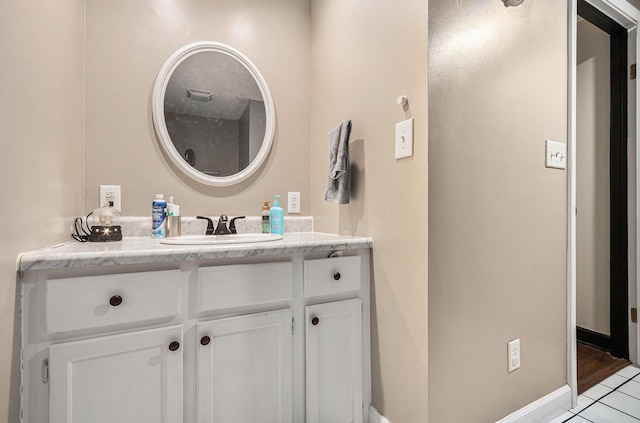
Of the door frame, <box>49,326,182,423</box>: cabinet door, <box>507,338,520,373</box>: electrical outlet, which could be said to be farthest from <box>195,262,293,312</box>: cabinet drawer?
the door frame

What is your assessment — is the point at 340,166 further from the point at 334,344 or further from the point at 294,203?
the point at 334,344

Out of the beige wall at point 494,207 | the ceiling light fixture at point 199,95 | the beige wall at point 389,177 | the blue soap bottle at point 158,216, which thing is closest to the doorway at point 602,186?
the beige wall at point 494,207

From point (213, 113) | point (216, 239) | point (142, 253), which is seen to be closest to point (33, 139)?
point (142, 253)

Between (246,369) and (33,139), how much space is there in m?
0.98

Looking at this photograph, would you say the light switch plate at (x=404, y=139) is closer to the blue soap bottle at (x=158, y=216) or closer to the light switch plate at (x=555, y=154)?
the light switch plate at (x=555, y=154)

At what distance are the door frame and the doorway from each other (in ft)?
0.11

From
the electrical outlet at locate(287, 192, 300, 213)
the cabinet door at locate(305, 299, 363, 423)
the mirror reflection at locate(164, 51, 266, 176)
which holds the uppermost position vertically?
the mirror reflection at locate(164, 51, 266, 176)

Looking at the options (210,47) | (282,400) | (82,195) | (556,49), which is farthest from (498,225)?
(82,195)

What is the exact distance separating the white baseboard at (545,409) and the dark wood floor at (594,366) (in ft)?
0.87

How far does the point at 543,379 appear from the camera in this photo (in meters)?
1.38

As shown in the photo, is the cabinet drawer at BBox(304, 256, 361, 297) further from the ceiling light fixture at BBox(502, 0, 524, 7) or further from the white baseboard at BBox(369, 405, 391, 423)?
the ceiling light fixture at BBox(502, 0, 524, 7)

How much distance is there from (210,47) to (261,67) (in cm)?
28

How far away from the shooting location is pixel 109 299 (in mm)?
892

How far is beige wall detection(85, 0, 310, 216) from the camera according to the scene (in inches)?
54.9
